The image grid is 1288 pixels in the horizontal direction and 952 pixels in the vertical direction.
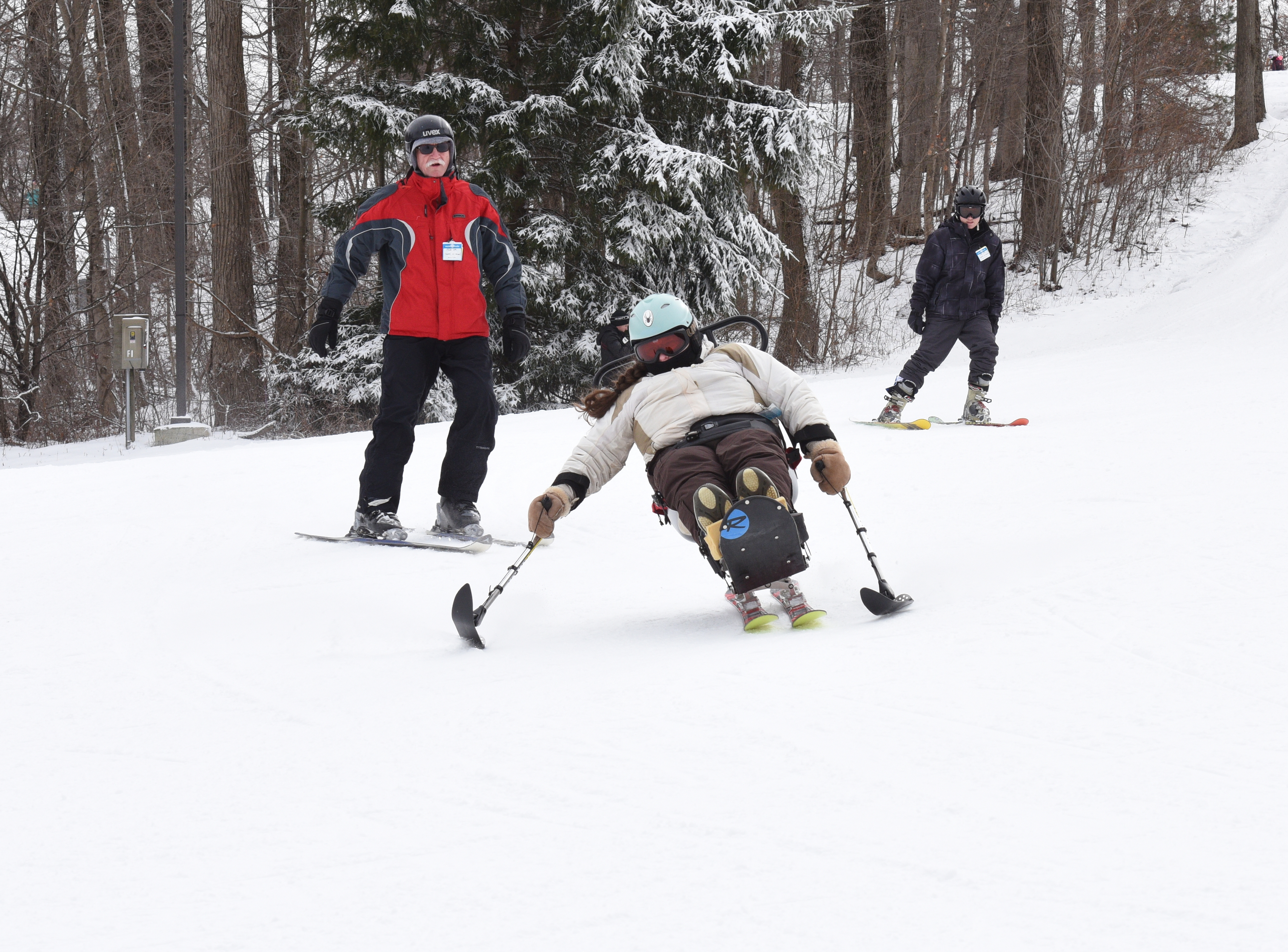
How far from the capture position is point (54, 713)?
297 cm

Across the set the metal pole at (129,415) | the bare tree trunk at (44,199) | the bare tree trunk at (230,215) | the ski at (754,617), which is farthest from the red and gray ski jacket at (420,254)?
the bare tree trunk at (44,199)

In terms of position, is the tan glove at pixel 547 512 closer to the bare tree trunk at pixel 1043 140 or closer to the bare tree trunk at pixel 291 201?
the bare tree trunk at pixel 291 201

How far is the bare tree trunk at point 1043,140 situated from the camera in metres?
18.2

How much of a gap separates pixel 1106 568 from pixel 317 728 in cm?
263

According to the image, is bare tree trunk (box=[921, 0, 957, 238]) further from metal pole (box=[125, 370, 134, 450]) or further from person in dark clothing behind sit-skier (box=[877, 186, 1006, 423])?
metal pole (box=[125, 370, 134, 450])

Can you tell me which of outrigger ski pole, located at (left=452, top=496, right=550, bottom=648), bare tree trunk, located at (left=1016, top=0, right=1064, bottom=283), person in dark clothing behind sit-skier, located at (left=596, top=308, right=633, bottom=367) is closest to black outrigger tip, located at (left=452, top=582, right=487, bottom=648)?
outrigger ski pole, located at (left=452, top=496, right=550, bottom=648)

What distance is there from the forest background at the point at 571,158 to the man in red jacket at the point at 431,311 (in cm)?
637

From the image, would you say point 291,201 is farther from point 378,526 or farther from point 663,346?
point 663,346

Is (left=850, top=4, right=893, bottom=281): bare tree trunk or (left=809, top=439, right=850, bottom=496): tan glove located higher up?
(left=850, top=4, right=893, bottom=281): bare tree trunk

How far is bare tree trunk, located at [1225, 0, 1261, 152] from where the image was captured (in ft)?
71.7

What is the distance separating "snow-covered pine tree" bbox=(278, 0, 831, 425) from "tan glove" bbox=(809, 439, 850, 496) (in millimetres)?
8254

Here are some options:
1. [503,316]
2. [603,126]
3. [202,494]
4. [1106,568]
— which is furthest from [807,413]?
[603,126]

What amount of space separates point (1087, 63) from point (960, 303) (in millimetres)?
12724

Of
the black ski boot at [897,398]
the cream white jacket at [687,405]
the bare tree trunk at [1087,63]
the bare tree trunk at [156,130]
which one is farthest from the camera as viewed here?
the bare tree trunk at [1087,63]
